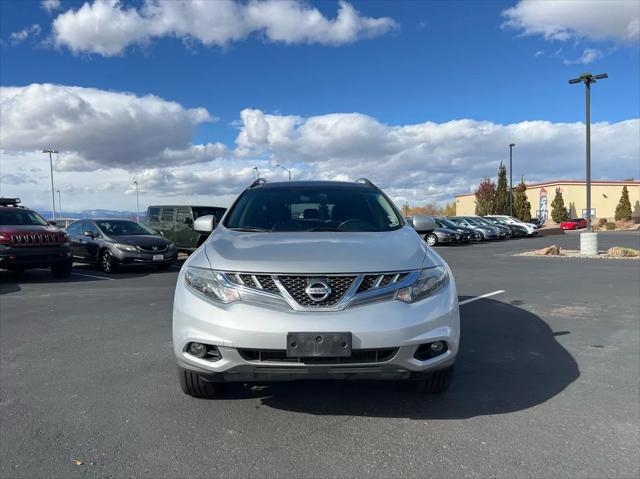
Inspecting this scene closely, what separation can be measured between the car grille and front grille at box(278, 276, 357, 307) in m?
9.57

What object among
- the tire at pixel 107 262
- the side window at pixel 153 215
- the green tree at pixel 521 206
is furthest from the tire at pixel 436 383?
the green tree at pixel 521 206

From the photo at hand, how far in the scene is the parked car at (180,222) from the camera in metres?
16.2

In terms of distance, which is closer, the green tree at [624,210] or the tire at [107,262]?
the tire at [107,262]

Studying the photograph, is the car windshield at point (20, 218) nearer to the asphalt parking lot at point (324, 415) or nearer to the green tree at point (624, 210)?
the asphalt parking lot at point (324, 415)

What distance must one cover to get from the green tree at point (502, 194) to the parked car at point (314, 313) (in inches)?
2260

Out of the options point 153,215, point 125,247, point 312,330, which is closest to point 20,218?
point 125,247

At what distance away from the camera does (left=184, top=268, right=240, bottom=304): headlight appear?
3080 mm

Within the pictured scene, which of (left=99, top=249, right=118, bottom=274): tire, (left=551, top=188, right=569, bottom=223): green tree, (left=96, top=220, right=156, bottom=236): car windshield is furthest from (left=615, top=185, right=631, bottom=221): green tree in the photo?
(left=99, top=249, right=118, bottom=274): tire

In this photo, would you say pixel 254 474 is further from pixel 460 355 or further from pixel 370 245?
pixel 460 355

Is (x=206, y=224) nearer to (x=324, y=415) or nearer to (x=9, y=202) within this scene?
(x=324, y=415)

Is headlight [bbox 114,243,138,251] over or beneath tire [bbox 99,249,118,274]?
over

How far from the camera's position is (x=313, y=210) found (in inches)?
176

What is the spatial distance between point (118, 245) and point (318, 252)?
1074 centimetres

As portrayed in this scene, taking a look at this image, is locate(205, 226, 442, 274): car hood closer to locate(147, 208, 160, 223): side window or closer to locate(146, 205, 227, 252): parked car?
locate(146, 205, 227, 252): parked car
